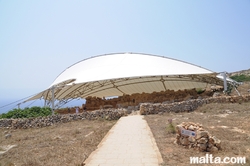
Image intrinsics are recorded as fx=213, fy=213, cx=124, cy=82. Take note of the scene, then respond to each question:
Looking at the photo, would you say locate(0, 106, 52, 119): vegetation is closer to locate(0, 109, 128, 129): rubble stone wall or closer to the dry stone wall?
locate(0, 109, 128, 129): rubble stone wall

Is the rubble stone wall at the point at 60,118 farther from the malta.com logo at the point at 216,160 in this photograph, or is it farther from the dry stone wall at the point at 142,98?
the malta.com logo at the point at 216,160

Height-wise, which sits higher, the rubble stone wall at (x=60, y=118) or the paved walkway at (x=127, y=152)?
the rubble stone wall at (x=60, y=118)

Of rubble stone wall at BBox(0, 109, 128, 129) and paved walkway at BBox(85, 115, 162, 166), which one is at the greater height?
rubble stone wall at BBox(0, 109, 128, 129)

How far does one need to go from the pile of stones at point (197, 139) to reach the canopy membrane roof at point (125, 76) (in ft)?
35.6

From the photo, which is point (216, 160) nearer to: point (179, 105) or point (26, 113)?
point (179, 105)

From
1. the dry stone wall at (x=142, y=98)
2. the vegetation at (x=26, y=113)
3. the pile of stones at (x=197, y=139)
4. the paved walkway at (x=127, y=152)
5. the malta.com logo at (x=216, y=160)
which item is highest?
the dry stone wall at (x=142, y=98)

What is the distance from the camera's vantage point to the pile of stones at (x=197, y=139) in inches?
262

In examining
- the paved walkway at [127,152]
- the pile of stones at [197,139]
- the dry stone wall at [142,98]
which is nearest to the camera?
the paved walkway at [127,152]

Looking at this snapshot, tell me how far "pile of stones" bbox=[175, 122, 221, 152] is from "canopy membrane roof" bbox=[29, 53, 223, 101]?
10850 millimetres

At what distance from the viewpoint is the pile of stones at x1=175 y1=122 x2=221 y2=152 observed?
21.8 feet

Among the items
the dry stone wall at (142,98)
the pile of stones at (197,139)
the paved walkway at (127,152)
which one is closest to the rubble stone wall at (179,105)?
the dry stone wall at (142,98)

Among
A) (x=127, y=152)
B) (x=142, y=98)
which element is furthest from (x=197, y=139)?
(x=142, y=98)

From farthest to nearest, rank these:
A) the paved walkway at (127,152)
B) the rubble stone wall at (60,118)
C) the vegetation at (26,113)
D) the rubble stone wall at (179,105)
→ the vegetation at (26,113) → the rubble stone wall at (179,105) → the rubble stone wall at (60,118) → the paved walkway at (127,152)

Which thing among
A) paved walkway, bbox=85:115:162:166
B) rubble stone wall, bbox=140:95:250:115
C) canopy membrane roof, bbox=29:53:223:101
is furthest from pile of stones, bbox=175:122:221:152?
canopy membrane roof, bbox=29:53:223:101
